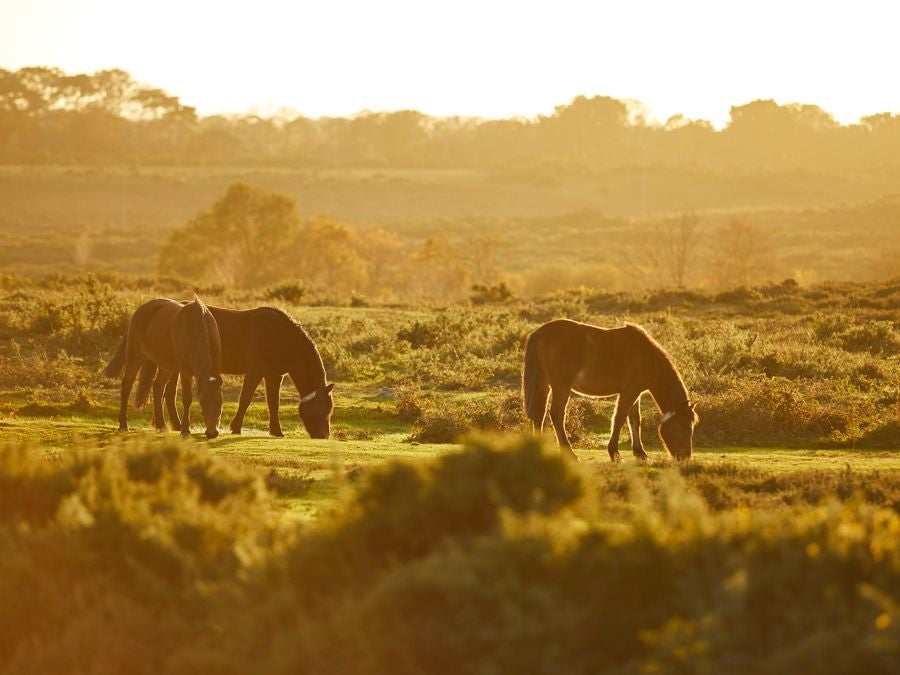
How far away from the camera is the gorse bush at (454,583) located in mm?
7328

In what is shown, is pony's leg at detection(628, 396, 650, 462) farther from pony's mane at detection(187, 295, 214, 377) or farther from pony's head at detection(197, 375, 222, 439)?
pony's mane at detection(187, 295, 214, 377)

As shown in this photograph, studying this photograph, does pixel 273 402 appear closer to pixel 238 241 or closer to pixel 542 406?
pixel 542 406

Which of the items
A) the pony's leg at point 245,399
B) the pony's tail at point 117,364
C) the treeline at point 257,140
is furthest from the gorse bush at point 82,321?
the treeline at point 257,140

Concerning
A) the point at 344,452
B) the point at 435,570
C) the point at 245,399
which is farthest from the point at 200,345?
the point at 435,570

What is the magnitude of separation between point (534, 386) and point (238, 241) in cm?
6461

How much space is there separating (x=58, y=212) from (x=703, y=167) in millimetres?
89553

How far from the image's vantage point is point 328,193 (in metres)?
149

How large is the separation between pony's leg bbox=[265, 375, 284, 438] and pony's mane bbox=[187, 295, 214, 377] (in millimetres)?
1655

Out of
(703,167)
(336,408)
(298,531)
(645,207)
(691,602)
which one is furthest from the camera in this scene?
(703,167)

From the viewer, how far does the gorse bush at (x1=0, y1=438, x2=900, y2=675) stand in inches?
289

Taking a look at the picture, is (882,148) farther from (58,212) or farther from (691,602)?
(691,602)

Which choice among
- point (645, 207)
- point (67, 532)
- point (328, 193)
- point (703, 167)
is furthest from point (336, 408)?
point (703, 167)

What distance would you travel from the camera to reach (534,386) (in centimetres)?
1889

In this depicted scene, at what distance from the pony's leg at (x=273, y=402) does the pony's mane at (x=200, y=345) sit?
1.66m
